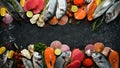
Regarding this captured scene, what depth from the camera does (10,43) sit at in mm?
2693

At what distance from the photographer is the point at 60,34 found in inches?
106

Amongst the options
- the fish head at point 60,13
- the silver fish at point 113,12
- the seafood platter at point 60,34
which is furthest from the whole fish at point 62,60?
the silver fish at point 113,12

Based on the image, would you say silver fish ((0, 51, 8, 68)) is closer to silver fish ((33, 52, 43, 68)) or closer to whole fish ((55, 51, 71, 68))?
silver fish ((33, 52, 43, 68))

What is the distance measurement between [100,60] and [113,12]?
35 centimetres

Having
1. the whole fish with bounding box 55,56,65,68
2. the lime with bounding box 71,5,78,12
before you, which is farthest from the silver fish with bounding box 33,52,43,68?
the lime with bounding box 71,5,78,12

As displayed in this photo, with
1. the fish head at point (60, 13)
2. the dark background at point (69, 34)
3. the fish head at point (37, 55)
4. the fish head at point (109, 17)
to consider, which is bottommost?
the fish head at point (37, 55)

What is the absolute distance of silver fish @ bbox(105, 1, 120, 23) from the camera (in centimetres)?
262

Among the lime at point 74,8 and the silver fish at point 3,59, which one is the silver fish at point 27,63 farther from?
the lime at point 74,8

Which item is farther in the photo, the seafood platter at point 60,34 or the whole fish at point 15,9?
the whole fish at point 15,9

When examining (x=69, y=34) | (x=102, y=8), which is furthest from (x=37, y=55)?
(x=102, y=8)

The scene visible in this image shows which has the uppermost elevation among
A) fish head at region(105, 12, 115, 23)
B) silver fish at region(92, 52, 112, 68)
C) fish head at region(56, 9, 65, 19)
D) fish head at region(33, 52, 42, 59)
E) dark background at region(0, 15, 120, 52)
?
fish head at region(56, 9, 65, 19)

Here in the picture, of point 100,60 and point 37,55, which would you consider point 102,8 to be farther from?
point 37,55

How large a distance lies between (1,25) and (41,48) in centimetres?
35

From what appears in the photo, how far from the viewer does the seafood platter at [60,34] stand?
102 inches
